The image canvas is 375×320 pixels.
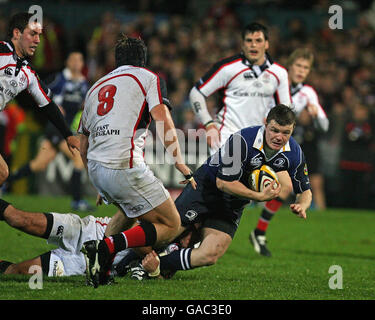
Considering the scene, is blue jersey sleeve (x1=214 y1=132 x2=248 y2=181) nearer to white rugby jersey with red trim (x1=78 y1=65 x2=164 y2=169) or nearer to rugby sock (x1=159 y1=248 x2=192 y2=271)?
rugby sock (x1=159 y1=248 x2=192 y2=271)

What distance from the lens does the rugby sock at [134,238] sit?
5828 mm

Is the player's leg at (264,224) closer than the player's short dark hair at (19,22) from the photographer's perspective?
No

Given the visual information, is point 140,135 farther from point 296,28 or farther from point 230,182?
point 296,28

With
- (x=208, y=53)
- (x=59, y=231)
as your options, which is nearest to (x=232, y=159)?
(x=59, y=231)

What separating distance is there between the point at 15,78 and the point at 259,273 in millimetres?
2997

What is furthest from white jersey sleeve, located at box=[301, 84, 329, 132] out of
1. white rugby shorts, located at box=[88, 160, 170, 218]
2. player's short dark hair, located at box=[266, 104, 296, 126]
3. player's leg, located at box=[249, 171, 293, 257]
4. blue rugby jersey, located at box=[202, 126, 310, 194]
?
white rugby shorts, located at box=[88, 160, 170, 218]

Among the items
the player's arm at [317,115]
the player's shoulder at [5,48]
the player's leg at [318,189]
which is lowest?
the player's leg at [318,189]

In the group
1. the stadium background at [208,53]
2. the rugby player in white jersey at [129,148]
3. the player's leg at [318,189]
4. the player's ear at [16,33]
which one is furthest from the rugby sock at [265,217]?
the player's leg at [318,189]

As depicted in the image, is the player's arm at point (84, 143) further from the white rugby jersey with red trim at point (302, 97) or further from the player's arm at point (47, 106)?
the white rugby jersey with red trim at point (302, 97)

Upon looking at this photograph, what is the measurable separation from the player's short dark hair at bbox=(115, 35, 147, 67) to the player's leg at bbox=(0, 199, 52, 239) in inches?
58.7

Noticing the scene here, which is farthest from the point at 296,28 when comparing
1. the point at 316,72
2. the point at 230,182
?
the point at 230,182

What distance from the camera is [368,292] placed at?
6.14 metres

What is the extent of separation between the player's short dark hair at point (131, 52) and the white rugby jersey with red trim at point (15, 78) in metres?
1.13
